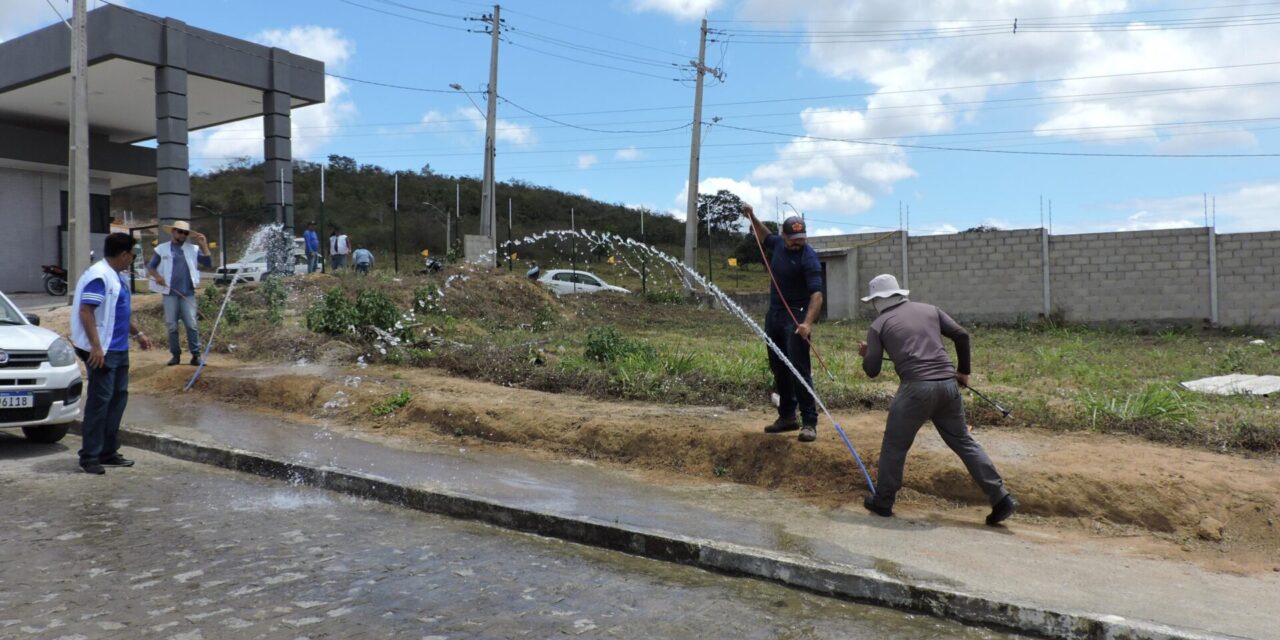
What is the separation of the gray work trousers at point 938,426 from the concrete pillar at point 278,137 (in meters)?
18.4

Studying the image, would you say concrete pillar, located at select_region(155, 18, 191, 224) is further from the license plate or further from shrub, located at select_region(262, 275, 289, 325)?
the license plate

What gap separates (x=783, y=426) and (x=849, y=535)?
6.02 feet

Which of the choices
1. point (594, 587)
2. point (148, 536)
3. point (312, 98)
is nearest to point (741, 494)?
point (594, 587)

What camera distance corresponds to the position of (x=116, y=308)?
277 inches

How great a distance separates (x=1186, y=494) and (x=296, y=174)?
66.5 meters

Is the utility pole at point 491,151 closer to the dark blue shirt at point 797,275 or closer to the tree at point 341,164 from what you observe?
the dark blue shirt at point 797,275

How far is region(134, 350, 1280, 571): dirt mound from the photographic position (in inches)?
233

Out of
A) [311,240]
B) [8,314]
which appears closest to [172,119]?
[311,240]

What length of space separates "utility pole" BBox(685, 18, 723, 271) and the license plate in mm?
22350

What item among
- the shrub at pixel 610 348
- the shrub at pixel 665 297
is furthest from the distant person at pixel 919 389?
the shrub at pixel 665 297

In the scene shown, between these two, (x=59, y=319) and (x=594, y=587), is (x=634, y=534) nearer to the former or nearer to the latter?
(x=594, y=587)

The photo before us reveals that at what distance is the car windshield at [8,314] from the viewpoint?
8016 millimetres

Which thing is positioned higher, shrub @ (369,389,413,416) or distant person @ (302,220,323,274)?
distant person @ (302,220,323,274)

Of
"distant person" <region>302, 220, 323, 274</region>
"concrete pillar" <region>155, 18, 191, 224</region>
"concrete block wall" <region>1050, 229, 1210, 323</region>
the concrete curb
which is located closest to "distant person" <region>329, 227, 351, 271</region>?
"distant person" <region>302, 220, 323, 274</region>
